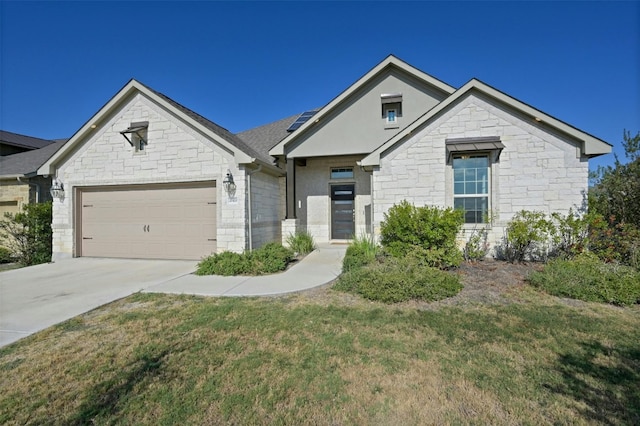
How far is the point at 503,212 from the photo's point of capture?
335 inches

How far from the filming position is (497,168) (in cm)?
851

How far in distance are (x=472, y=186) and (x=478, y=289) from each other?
154 inches

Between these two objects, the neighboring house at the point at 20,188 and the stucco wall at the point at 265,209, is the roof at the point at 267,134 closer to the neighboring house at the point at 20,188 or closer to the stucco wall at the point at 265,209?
the stucco wall at the point at 265,209

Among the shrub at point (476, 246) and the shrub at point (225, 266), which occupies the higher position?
the shrub at point (476, 246)

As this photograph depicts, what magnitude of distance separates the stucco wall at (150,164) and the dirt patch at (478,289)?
14.2ft

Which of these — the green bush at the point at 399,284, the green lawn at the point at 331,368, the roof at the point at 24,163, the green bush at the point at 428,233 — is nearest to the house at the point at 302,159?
the green bush at the point at 428,233

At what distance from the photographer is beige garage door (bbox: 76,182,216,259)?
9.70 meters

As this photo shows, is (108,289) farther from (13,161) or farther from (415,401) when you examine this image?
(13,161)

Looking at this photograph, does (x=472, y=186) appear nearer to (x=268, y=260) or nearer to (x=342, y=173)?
(x=342, y=173)

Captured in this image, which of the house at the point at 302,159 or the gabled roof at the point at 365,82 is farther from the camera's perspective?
the gabled roof at the point at 365,82

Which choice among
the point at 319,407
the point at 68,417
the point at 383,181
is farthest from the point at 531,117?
the point at 68,417

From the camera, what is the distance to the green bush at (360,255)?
749 cm

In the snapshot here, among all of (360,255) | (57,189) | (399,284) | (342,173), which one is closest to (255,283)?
(360,255)

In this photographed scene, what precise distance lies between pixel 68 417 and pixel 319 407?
2.07m
